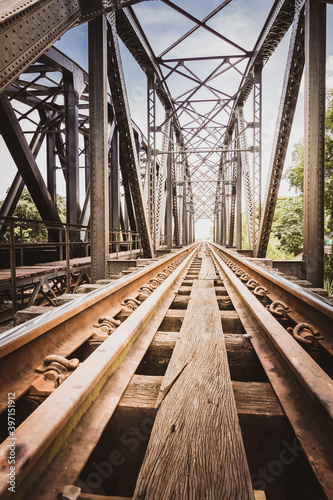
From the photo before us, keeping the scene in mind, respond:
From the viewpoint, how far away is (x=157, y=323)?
2.10 m

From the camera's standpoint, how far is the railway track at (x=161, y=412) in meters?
0.76

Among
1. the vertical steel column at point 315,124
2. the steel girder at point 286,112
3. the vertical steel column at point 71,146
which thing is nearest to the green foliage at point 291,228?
the steel girder at point 286,112

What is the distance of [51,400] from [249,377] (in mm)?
1078

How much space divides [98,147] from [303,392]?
458cm

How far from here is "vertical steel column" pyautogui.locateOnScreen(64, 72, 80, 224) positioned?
354 inches

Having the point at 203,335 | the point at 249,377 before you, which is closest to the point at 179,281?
the point at 203,335

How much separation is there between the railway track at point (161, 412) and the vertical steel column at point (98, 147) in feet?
9.49

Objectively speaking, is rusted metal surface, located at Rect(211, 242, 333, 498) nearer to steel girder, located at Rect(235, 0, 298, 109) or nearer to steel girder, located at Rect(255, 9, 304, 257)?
steel girder, located at Rect(255, 9, 304, 257)

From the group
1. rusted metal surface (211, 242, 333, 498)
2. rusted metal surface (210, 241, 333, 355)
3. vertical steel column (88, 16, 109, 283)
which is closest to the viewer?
rusted metal surface (211, 242, 333, 498)

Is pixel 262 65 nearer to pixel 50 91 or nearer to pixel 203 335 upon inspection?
pixel 50 91

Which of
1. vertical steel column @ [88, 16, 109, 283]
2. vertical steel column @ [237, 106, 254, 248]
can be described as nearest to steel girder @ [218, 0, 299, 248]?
vertical steel column @ [237, 106, 254, 248]

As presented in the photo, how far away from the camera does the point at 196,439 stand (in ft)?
2.94

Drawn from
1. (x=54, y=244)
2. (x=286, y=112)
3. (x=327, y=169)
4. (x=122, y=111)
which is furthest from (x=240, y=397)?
(x=327, y=169)

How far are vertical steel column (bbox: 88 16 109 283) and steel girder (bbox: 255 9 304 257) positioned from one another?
141 inches
